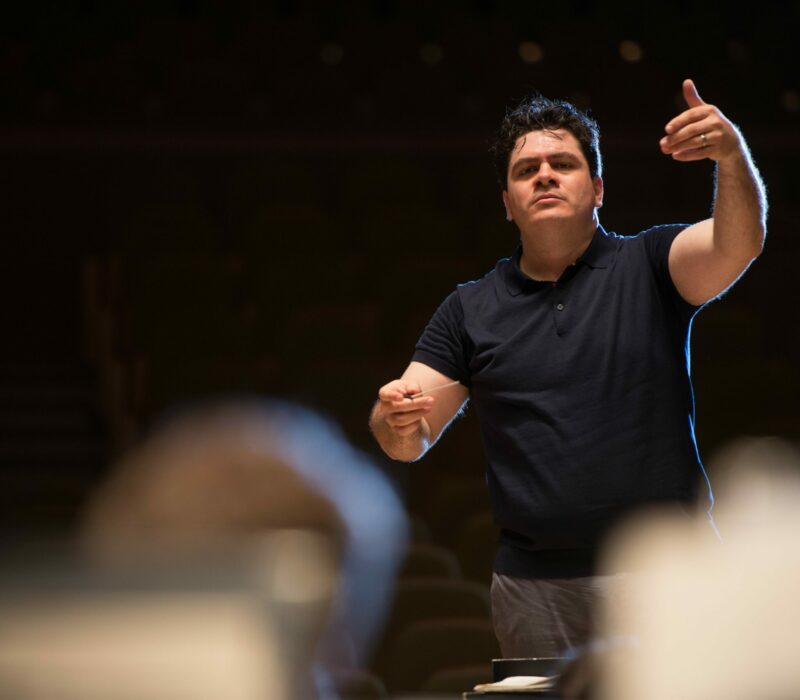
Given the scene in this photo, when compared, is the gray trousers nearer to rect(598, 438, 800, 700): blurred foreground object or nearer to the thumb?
the thumb

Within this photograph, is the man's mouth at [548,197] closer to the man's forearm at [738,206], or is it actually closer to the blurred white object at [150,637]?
the man's forearm at [738,206]

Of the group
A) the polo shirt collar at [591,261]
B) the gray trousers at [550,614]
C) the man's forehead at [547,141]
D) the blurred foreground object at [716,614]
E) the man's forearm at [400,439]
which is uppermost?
the man's forehead at [547,141]

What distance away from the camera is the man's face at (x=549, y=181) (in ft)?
2.82

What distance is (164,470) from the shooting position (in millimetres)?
258

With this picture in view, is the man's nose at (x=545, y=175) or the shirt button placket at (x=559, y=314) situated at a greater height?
the man's nose at (x=545, y=175)

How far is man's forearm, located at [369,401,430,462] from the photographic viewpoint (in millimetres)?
841

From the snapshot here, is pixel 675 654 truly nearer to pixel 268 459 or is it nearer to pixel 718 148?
pixel 268 459

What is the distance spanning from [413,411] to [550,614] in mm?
163

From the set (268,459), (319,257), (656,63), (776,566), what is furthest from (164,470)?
(656,63)

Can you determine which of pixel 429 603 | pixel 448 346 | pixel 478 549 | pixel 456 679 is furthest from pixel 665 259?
pixel 478 549

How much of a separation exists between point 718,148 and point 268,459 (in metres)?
0.56

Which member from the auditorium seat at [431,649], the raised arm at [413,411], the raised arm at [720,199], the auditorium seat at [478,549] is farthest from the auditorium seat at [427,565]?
the raised arm at [720,199]

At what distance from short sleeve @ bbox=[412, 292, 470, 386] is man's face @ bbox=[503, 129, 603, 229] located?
8 cm

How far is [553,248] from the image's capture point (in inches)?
34.3
